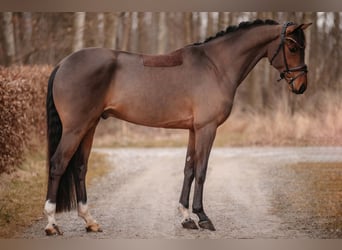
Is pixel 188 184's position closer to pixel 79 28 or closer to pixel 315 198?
pixel 315 198

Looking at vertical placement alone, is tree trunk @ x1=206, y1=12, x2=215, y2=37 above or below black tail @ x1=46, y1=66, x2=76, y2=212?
above

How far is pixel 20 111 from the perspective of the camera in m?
5.45

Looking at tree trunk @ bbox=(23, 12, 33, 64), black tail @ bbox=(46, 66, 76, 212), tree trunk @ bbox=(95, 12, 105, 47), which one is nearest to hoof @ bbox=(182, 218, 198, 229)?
black tail @ bbox=(46, 66, 76, 212)

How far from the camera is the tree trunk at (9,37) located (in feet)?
16.6

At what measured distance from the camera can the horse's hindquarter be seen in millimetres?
4293

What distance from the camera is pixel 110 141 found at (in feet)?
20.2

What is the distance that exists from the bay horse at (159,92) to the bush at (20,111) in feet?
3.39

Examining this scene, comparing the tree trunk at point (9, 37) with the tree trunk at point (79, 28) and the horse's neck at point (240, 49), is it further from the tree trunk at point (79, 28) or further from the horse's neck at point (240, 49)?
the horse's neck at point (240, 49)

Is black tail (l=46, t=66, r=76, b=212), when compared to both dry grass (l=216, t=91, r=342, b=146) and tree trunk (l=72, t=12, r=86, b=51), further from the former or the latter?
dry grass (l=216, t=91, r=342, b=146)

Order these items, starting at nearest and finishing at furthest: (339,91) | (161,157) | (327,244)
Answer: (327,244) → (339,91) → (161,157)
